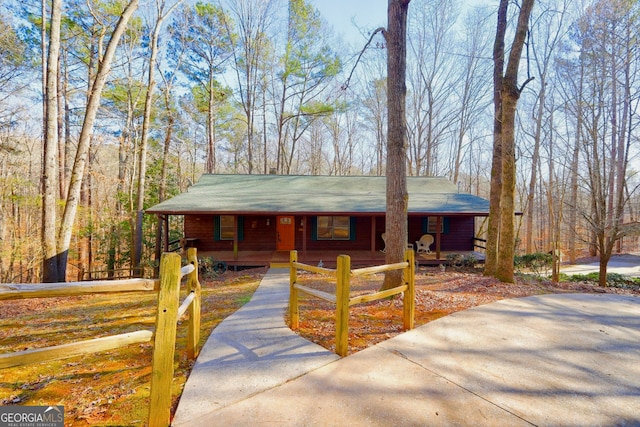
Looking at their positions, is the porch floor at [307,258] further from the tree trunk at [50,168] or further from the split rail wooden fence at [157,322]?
the split rail wooden fence at [157,322]

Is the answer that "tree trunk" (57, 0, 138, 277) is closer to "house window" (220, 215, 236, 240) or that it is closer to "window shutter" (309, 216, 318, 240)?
"house window" (220, 215, 236, 240)

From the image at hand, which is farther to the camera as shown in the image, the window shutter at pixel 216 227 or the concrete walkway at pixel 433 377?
the window shutter at pixel 216 227

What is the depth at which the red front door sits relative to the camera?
12.0m

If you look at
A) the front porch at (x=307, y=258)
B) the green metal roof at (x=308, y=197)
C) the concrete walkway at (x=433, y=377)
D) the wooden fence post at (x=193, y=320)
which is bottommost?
the front porch at (x=307, y=258)

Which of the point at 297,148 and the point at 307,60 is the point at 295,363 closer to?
the point at 307,60

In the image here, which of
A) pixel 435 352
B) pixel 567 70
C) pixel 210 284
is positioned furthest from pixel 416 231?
pixel 567 70

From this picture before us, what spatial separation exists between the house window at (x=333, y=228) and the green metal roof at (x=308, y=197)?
0.81 meters

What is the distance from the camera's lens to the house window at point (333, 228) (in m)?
12.1

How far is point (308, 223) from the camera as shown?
476 inches

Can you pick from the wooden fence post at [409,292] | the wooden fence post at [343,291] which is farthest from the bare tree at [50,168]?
the wooden fence post at [409,292]

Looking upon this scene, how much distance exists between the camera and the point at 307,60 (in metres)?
19.0

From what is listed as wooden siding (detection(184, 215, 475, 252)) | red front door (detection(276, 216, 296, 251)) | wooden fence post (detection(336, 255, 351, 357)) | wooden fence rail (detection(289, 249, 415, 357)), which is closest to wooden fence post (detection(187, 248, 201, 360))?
wooden fence rail (detection(289, 249, 415, 357))

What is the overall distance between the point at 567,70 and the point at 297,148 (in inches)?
770

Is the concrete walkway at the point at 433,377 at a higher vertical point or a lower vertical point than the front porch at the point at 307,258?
higher
